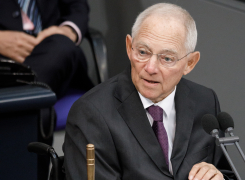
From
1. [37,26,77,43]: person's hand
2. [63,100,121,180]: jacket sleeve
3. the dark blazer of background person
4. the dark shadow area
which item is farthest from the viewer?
the dark shadow area

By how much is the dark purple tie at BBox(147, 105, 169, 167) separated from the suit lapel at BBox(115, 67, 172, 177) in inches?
1.3

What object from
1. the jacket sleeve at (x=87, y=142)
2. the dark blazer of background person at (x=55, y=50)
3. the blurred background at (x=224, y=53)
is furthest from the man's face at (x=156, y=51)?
the blurred background at (x=224, y=53)

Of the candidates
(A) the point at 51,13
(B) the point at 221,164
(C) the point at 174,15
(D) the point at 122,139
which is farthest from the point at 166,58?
(A) the point at 51,13

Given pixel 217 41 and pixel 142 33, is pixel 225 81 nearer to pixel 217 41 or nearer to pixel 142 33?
pixel 217 41

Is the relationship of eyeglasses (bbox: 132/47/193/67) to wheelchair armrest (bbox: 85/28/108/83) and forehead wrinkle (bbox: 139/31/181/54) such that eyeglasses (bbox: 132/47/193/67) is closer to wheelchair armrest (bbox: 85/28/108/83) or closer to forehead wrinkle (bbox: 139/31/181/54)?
forehead wrinkle (bbox: 139/31/181/54)

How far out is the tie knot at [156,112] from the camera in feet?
3.48

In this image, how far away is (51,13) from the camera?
6.17 feet

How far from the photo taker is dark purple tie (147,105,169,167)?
1.04 meters

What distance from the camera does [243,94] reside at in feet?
5.95

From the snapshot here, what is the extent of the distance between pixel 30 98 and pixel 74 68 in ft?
1.83

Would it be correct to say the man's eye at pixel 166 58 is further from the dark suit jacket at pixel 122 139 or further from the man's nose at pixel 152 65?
the dark suit jacket at pixel 122 139

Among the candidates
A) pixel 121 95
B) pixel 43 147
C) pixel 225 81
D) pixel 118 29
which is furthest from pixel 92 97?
pixel 118 29

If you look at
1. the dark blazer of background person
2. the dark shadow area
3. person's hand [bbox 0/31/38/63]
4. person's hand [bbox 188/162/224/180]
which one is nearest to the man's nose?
person's hand [bbox 188/162/224/180]

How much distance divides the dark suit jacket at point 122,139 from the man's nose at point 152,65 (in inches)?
3.5
